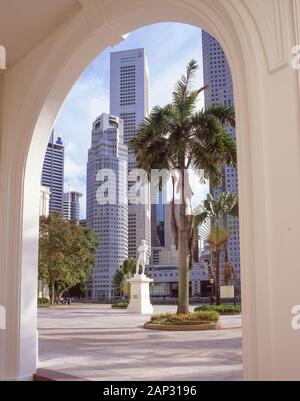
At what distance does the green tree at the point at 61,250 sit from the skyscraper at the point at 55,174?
658 inches

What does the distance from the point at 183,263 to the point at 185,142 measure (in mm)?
3016

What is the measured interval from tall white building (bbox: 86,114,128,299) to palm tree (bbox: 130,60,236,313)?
4.22m

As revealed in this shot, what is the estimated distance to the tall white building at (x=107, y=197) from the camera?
2159cm

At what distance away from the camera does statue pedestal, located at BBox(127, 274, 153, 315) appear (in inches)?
723

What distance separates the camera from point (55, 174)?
4631cm

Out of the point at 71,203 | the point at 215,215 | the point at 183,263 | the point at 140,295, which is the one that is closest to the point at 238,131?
the point at 183,263

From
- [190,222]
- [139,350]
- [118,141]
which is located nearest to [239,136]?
[139,350]

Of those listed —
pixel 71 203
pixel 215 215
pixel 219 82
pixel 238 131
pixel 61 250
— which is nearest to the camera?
pixel 238 131

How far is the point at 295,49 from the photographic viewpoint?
8.20 ft

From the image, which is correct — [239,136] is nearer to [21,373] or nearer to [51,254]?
[21,373]

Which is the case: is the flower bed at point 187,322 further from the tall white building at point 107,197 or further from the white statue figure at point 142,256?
the white statue figure at point 142,256

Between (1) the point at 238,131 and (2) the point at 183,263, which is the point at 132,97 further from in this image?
(1) the point at 238,131

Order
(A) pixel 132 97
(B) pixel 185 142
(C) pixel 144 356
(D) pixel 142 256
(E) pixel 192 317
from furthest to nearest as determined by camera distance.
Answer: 1. (A) pixel 132 97
2. (D) pixel 142 256
3. (B) pixel 185 142
4. (E) pixel 192 317
5. (C) pixel 144 356

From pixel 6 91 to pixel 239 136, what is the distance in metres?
3.19
